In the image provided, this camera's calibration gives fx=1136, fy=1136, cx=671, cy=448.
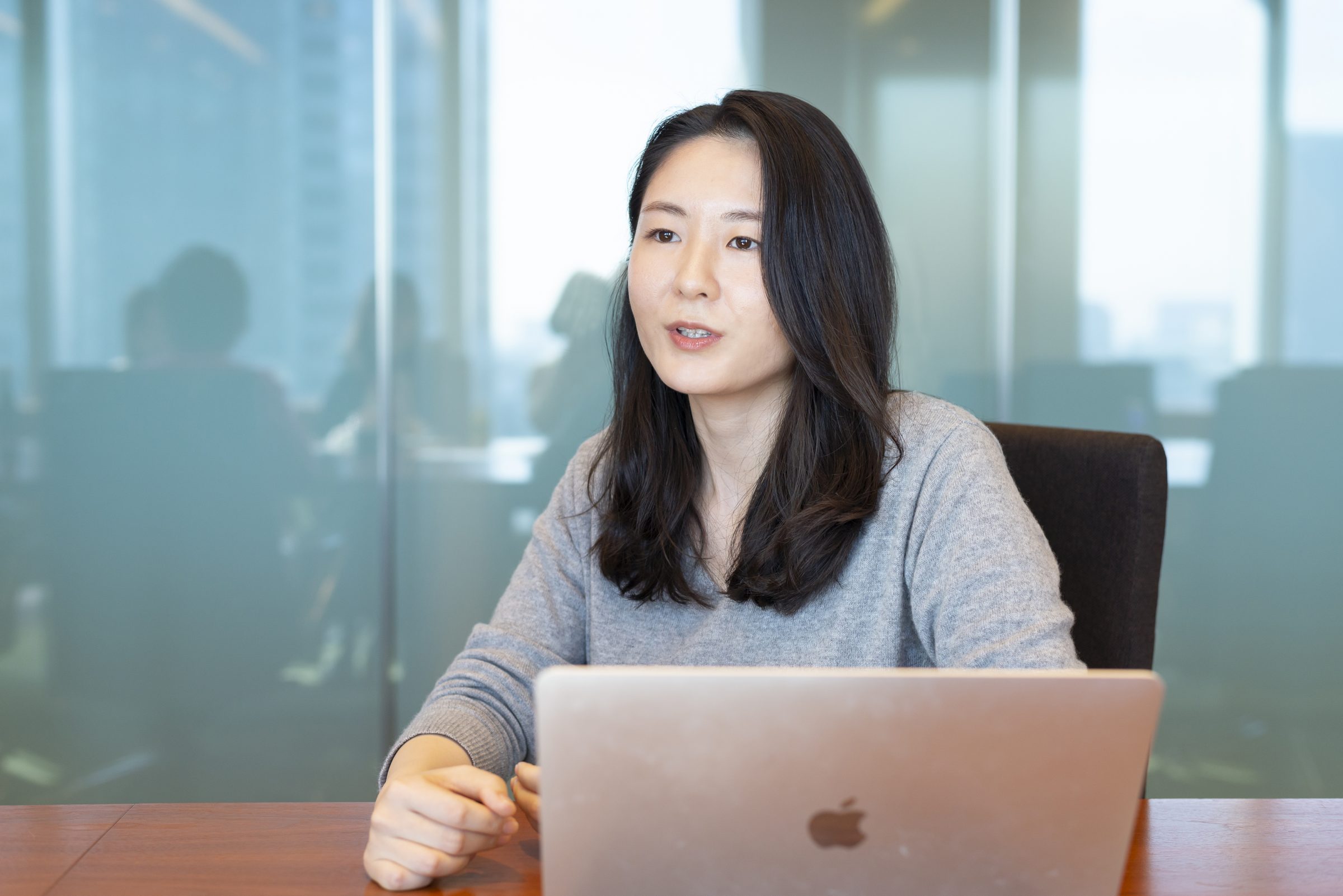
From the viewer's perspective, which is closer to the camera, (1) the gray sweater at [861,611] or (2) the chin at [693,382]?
(1) the gray sweater at [861,611]

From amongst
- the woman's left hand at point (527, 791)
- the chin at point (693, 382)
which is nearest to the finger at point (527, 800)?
the woman's left hand at point (527, 791)

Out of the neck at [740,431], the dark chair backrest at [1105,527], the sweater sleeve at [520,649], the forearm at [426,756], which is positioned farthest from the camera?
the neck at [740,431]

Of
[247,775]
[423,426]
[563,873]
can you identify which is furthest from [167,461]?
[563,873]

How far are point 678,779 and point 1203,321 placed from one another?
2.38m

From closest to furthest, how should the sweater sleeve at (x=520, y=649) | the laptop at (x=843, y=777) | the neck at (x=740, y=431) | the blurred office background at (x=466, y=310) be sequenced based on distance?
the laptop at (x=843, y=777), the sweater sleeve at (x=520, y=649), the neck at (x=740, y=431), the blurred office background at (x=466, y=310)

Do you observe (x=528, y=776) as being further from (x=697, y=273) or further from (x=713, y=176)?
(x=713, y=176)

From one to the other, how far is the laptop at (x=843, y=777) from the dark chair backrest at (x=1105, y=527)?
23.8 inches

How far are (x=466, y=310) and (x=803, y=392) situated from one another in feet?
4.82

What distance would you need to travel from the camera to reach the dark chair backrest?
1283mm

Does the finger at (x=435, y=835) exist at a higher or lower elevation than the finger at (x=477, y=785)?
lower

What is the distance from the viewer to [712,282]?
1324 mm

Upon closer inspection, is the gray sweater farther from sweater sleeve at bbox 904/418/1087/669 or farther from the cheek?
the cheek

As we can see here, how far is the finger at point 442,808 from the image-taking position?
0.89 m

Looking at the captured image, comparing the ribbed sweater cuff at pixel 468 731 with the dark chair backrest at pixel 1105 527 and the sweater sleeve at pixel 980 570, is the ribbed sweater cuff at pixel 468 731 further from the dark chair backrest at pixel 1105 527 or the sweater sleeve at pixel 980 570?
the dark chair backrest at pixel 1105 527
